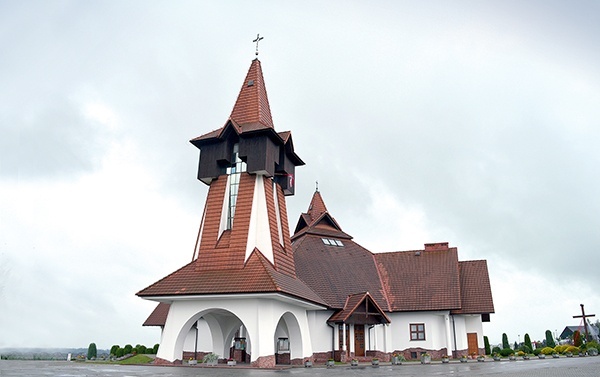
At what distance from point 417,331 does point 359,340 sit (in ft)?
15.5

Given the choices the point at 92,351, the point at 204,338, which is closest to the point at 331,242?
the point at 204,338

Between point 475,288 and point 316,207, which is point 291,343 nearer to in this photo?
point 316,207

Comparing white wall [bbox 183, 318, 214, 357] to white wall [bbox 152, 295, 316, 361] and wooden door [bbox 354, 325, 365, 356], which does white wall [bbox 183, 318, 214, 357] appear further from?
wooden door [bbox 354, 325, 365, 356]

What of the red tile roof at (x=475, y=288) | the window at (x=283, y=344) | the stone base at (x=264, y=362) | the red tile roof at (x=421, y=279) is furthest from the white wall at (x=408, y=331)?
the stone base at (x=264, y=362)

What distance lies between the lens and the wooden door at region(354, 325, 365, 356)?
32062 millimetres

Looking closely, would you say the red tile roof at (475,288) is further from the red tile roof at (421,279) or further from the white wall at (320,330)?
the white wall at (320,330)

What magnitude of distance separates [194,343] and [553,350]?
1035 inches

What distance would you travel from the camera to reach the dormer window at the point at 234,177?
2753 cm

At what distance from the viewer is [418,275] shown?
122 ft

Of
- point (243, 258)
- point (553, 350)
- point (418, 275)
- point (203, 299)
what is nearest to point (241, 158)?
point (243, 258)

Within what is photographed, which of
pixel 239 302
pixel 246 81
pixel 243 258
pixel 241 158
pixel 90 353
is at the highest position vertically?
pixel 246 81

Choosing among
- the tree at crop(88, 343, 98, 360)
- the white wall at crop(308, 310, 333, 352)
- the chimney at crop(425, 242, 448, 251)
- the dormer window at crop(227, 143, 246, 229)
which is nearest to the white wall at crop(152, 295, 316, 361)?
the dormer window at crop(227, 143, 246, 229)

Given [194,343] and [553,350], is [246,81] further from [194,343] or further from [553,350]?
[553,350]

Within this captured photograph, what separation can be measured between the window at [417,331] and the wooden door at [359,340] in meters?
4.12
